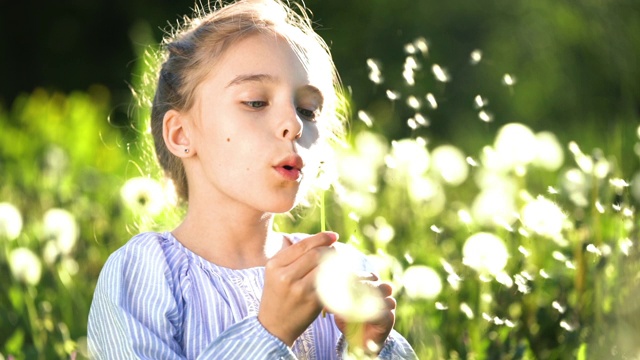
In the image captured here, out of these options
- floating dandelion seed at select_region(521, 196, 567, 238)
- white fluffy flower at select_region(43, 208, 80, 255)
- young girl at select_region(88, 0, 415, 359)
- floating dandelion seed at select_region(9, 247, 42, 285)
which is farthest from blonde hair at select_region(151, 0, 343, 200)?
white fluffy flower at select_region(43, 208, 80, 255)

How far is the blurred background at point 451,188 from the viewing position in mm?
2174

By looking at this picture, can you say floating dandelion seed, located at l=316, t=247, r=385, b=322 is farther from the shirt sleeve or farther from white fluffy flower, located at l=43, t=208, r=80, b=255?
white fluffy flower, located at l=43, t=208, r=80, b=255

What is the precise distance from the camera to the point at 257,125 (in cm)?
186

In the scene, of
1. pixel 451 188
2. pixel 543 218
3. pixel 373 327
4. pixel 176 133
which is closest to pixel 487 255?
pixel 543 218

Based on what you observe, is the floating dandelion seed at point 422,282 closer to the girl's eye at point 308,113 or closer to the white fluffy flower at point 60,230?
the girl's eye at point 308,113

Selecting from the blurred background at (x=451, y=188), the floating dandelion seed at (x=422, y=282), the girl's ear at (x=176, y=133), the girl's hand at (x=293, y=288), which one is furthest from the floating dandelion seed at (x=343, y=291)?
the floating dandelion seed at (x=422, y=282)

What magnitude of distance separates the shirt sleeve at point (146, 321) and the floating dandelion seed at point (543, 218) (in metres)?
0.75

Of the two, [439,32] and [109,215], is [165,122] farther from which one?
[439,32]

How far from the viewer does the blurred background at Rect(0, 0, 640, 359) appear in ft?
7.13

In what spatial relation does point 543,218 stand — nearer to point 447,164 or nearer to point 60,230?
point 447,164

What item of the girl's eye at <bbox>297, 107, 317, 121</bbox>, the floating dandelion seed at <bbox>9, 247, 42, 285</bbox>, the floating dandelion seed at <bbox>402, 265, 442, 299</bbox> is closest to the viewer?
the girl's eye at <bbox>297, 107, 317, 121</bbox>

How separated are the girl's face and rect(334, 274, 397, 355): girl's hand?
0.70 feet

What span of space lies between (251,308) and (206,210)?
199 millimetres

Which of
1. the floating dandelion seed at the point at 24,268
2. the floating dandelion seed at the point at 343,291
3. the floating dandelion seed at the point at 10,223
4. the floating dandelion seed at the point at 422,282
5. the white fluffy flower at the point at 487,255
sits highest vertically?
the floating dandelion seed at the point at 343,291
